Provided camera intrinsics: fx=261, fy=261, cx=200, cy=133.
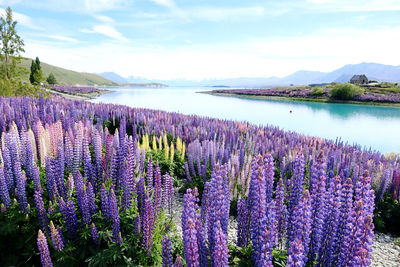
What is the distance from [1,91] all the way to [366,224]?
25.3 metres

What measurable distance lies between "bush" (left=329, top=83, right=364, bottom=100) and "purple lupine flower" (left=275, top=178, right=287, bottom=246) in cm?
6467

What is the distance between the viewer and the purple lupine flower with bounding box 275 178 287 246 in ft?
13.0

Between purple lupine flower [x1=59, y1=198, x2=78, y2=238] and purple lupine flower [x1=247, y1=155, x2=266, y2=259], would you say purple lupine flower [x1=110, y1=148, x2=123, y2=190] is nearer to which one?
purple lupine flower [x1=59, y1=198, x2=78, y2=238]

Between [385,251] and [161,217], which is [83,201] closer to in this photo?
[161,217]

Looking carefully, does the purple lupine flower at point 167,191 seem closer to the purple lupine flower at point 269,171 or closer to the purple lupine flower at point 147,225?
the purple lupine flower at point 147,225

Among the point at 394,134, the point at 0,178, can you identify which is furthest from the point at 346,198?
the point at 394,134

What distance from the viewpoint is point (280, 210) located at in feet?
13.2

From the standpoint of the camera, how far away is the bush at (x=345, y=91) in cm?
5934

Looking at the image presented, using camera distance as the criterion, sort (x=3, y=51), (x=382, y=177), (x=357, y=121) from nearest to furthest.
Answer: (x=382, y=177)
(x=3, y=51)
(x=357, y=121)

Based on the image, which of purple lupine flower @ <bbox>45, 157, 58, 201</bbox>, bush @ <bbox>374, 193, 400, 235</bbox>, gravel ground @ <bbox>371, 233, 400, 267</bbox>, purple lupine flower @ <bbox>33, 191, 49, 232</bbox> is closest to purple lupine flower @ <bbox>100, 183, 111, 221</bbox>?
purple lupine flower @ <bbox>33, 191, 49, 232</bbox>

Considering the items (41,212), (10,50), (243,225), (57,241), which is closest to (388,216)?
(243,225)

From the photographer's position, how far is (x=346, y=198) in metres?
3.42

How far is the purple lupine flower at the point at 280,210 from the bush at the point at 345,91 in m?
64.7

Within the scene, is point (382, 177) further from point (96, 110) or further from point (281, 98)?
point (281, 98)
